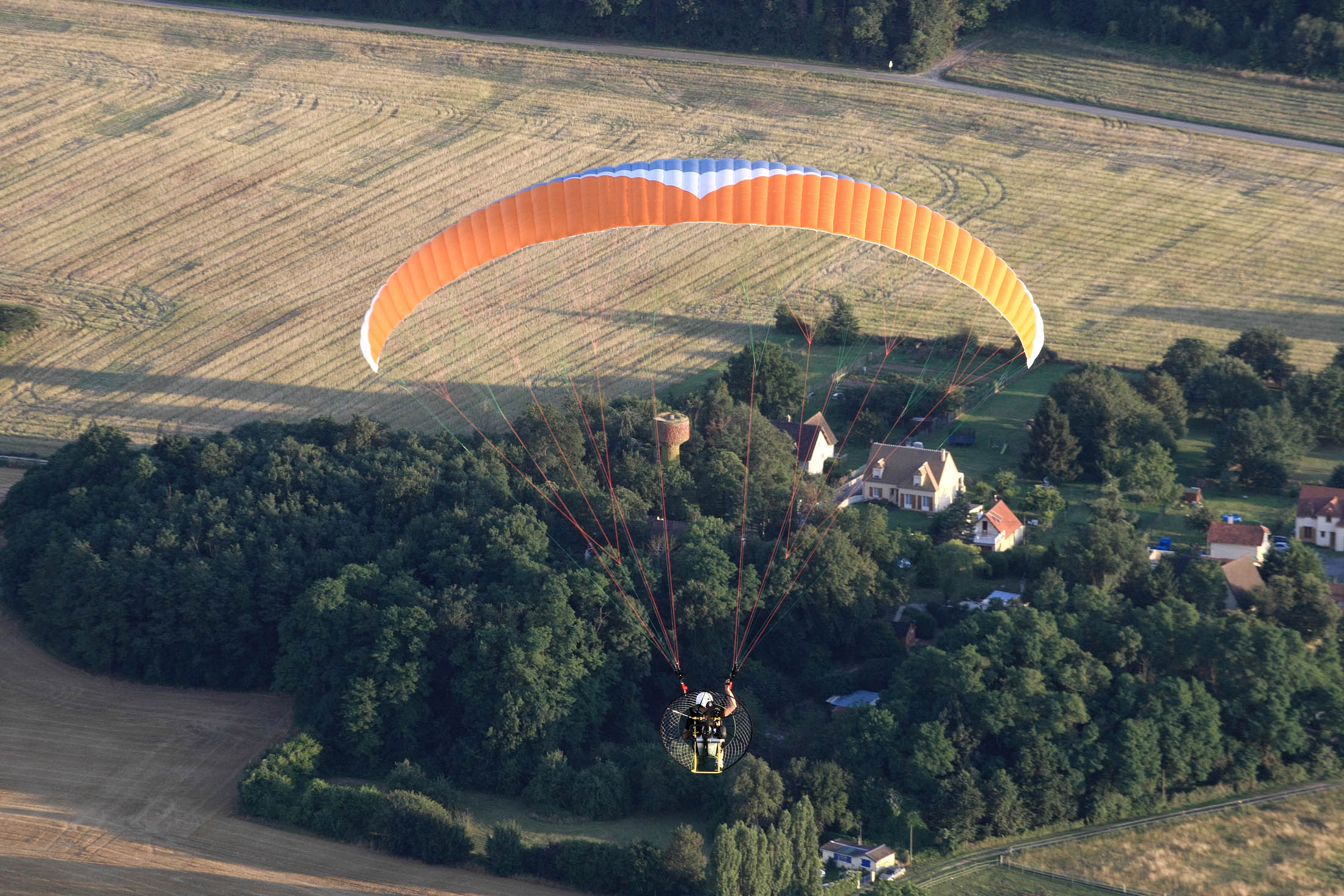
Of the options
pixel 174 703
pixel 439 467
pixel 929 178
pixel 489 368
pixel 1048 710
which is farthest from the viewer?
pixel 929 178

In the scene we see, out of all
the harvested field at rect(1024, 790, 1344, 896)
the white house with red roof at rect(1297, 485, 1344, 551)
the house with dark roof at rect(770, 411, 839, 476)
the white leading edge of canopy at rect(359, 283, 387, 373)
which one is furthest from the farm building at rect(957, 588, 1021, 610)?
the white leading edge of canopy at rect(359, 283, 387, 373)

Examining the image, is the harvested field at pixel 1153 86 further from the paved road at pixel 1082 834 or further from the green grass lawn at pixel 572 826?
the green grass lawn at pixel 572 826

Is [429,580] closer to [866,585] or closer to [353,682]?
[353,682]

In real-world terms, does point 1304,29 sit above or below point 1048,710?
above

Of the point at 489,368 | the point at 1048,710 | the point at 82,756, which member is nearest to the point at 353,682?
the point at 82,756

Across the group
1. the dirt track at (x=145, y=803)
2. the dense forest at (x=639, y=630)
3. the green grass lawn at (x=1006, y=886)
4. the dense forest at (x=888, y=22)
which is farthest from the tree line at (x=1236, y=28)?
the dirt track at (x=145, y=803)

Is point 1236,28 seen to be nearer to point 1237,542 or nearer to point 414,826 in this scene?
point 1237,542
